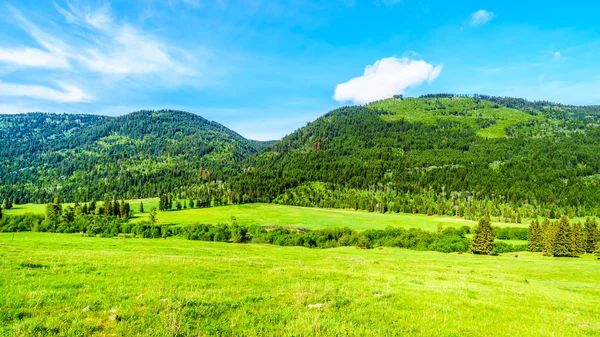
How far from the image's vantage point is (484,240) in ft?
292

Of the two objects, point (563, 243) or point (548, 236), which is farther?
point (548, 236)

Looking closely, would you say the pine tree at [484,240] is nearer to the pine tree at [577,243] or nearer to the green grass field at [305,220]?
the pine tree at [577,243]

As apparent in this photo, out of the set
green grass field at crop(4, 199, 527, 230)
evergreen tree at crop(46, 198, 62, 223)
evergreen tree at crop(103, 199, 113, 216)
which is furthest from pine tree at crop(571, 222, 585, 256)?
evergreen tree at crop(103, 199, 113, 216)

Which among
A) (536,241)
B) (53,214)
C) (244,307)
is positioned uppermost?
(244,307)

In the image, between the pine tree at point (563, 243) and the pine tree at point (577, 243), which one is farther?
the pine tree at point (577, 243)

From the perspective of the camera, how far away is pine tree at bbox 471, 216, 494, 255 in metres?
88.1

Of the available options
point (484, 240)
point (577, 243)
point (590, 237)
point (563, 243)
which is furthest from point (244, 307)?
point (590, 237)

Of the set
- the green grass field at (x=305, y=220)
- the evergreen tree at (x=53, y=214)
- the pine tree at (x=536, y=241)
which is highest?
the evergreen tree at (x=53, y=214)

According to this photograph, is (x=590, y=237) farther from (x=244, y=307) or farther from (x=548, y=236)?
(x=244, y=307)

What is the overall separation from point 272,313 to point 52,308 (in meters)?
8.80

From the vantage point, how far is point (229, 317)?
1142 centimetres

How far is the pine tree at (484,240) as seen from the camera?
8806cm

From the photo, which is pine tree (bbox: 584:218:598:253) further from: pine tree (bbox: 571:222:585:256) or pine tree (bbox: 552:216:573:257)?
pine tree (bbox: 552:216:573:257)

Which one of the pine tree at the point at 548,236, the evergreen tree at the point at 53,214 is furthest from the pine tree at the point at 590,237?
the evergreen tree at the point at 53,214
